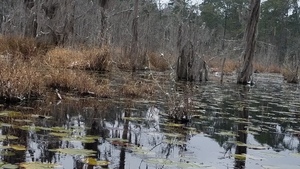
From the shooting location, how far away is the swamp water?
384cm

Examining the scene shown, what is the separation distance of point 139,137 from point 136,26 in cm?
1371

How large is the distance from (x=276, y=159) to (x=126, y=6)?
31869 millimetres

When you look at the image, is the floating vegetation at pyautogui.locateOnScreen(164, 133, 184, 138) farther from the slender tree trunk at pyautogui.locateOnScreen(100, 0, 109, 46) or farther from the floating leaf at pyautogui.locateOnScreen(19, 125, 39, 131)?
the slender tree trunk at pyautogui.locateOnScreen(100, 0, 109, 46)


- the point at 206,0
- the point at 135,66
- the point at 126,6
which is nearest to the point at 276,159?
the point at 135,66

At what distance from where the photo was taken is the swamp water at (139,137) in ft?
12.6

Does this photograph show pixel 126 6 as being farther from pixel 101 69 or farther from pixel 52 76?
pixel 52 76

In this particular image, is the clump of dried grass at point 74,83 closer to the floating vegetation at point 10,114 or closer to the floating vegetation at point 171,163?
the floating vegetation at point 10,114

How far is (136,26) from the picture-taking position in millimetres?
18312

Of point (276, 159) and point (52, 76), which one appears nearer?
point (276, 159)

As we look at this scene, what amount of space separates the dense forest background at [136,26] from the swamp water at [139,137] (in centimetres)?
634

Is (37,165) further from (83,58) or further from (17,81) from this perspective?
(83,58)

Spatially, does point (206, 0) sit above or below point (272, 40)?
above

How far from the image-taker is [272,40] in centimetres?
4756

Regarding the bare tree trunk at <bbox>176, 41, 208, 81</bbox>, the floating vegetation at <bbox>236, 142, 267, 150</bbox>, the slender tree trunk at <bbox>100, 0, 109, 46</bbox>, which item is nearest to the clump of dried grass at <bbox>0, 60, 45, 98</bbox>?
the floating vegetation at <bbox>236, 142, 267, 150</bbox>
